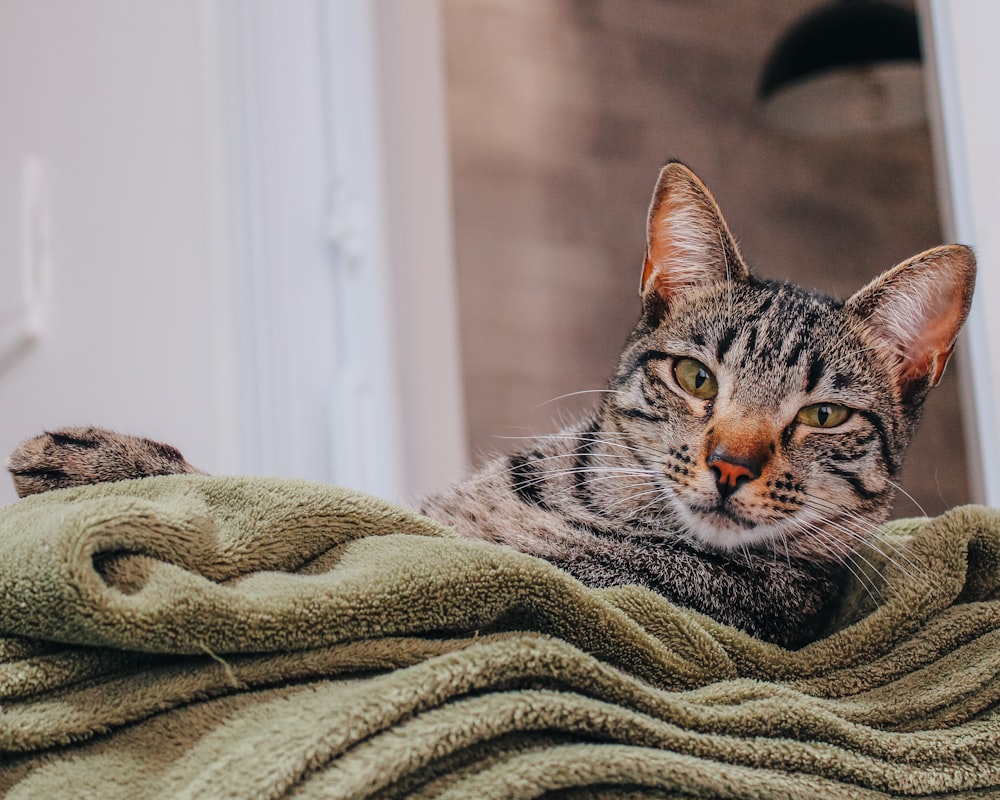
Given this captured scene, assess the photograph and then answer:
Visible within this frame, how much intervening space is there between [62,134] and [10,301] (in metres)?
0.32

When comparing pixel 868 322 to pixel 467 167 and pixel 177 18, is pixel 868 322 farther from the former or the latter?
pixel 467 167

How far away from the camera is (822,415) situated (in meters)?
0.74

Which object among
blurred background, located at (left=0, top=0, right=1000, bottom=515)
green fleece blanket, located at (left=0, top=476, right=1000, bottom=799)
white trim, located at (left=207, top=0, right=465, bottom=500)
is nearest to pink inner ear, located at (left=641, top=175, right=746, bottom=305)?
green fleece blanket, located at (left=0, top=476, right=1000, bottom=799)

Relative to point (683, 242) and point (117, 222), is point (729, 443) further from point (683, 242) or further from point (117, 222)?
point (117, 222)

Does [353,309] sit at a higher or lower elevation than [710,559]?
higher

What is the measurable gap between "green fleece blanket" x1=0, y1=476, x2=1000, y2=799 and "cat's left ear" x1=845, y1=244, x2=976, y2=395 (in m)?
0.30

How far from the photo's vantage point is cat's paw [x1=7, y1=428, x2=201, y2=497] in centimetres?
59

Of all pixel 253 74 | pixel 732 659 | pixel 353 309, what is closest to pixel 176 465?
pixel 732 659

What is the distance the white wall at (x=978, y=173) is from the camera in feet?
2.54

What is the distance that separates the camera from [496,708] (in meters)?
0.41

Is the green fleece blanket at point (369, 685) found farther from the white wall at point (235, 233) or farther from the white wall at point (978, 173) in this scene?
the white wall at point (235, 233)

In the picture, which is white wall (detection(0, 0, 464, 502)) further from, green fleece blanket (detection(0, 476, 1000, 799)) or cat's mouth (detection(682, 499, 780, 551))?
green fleece blanket (detection(0, 476, 1000, 799))

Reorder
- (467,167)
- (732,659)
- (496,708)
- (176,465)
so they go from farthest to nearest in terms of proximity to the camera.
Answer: (467,167), (176,465), (732,659), (496,708)

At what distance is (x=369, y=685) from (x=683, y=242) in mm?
534
